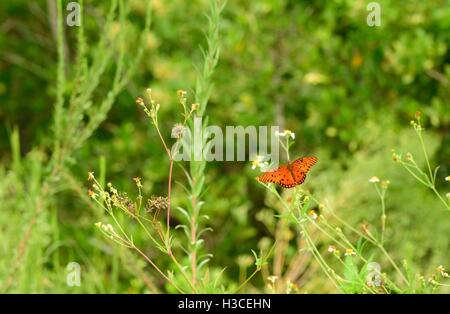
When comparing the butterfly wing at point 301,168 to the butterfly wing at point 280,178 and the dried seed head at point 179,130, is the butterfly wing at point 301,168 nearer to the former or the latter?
the butterfly wing at point 280,178

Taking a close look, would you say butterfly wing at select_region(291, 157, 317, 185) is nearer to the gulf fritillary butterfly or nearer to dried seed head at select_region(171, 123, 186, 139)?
the gulf fritillary butterfly

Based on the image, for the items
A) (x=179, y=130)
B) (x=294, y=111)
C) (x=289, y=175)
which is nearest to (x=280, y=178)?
(x=289, y=175)

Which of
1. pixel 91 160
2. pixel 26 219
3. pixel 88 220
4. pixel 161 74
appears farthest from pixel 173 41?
pixel 26 219

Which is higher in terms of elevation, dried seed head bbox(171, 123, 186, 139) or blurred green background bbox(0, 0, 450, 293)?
blurred green background bbox(0, 0, 450, 293)

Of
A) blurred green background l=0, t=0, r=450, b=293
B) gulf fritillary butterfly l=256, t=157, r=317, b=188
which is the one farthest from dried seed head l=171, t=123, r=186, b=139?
blurred green background l=0, t=0, r=450, b=293

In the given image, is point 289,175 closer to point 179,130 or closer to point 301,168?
point 301,168

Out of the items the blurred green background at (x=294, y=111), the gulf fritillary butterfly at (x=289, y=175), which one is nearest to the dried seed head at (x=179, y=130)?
the gulf fritillary butterfly at (x=289, y=175)

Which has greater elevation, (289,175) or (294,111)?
(294,111)
